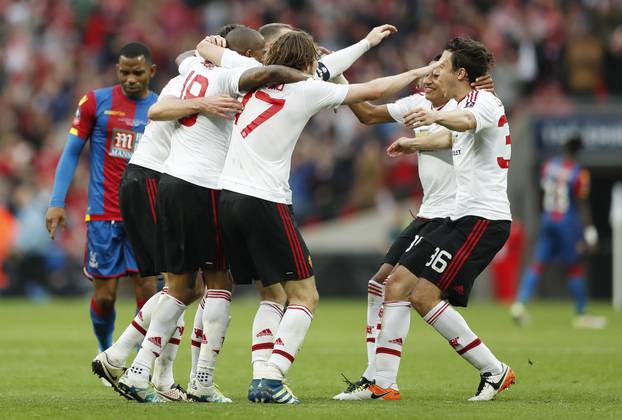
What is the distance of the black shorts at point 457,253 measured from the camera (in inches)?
350

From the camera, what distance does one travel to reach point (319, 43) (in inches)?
1057

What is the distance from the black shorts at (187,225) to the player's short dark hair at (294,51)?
1038 millimetres

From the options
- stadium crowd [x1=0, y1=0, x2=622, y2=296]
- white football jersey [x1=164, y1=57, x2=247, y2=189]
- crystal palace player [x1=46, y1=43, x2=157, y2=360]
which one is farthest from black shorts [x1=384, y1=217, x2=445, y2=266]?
stadium crowd [x1=0, y1=0, x2=622, y2=296]

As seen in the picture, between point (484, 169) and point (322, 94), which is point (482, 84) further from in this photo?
point (322, 94)

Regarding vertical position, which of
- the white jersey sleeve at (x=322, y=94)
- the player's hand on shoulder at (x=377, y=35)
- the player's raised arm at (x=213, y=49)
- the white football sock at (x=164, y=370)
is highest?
the player's hand on shoulder at (x=377, y=35)

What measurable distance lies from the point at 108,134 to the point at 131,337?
238 centimetres

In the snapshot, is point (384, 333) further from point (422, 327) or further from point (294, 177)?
point (294, 177)

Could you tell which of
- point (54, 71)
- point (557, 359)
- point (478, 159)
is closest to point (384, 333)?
point (478, 159)

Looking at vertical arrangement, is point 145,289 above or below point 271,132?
below

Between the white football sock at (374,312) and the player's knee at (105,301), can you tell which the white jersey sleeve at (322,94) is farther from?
the player's knee at (105,301)

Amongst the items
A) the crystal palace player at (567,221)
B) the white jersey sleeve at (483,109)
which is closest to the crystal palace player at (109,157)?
the white jersey sleeve at (483,109)

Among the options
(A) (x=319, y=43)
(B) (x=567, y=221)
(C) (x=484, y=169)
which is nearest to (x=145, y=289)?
(C) (x=484, y=169)

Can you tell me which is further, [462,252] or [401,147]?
[401,147]

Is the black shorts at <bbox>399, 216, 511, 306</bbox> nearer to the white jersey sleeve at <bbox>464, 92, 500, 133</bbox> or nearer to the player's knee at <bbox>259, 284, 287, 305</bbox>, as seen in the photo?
the white jersey sleeve at <bbox>464, 92, 500, 133</bbox>
